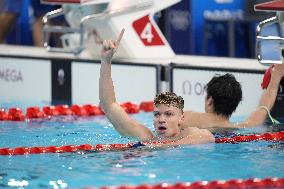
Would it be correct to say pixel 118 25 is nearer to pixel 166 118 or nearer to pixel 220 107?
pixel 220 107

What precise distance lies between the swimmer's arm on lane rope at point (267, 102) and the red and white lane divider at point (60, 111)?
4.97 feet

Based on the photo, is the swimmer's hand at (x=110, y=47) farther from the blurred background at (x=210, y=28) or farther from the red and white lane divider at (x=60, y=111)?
the blurred background at (x=210, y=28)

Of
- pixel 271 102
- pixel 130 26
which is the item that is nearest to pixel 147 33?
pixel 130 26

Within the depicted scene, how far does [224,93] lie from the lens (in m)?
6.41

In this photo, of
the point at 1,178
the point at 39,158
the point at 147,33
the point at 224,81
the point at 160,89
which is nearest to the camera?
the point at 1,178

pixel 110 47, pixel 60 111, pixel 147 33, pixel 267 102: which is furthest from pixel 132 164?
pixel 147 33

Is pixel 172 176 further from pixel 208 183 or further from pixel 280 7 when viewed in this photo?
pixel 280 7

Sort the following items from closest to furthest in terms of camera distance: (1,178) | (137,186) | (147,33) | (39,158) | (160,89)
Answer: (137,186) → (1,178) → (39,158) → (160,89) → (147,33)

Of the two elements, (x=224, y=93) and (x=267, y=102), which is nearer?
(x=224, y=93)

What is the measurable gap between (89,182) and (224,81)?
5.67 ft

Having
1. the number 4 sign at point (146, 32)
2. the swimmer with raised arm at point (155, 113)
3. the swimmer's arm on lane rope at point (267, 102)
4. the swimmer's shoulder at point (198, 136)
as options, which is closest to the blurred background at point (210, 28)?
the number 4 sign at point (146, 32)

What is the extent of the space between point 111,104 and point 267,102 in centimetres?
158

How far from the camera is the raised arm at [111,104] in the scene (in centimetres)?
558

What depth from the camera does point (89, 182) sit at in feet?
16.5
